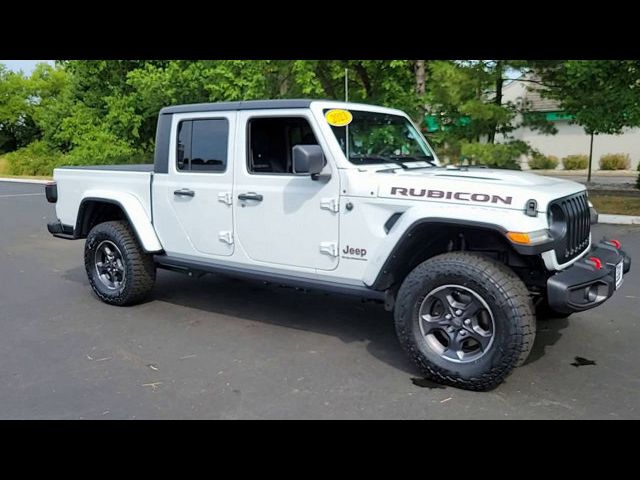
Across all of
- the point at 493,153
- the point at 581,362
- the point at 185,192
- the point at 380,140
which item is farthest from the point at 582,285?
the point at 493,153

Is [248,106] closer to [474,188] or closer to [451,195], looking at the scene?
[451,195]

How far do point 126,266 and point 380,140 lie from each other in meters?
2.73

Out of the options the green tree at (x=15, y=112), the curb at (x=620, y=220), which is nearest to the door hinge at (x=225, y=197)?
the curb at (x=620, y=220)

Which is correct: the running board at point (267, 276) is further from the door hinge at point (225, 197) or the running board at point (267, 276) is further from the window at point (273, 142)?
the window at point (273, 142)

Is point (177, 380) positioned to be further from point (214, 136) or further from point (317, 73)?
point (317, 73)

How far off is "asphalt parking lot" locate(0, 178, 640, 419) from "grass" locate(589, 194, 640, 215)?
6167 mm

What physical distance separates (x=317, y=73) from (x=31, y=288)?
34.4ft

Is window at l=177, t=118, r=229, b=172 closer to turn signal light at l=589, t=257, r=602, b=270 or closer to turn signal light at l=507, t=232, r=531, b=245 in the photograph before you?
turn signal light at l=507, t=232, r=531, b=245

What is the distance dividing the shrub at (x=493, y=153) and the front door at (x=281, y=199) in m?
8.01

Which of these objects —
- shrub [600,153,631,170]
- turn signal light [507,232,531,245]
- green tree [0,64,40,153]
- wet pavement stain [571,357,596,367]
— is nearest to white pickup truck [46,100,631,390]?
turn signal light [507,232,531,245]

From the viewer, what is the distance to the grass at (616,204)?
1190cm

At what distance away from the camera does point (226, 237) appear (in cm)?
493

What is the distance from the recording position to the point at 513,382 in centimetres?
390

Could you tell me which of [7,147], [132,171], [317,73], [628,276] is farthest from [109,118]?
[628,276]
